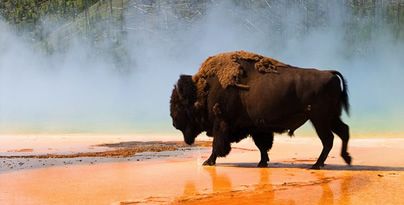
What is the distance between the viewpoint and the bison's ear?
1074 cm

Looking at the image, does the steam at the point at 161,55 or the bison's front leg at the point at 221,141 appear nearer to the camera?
the bison's front leg at the point at 221,141

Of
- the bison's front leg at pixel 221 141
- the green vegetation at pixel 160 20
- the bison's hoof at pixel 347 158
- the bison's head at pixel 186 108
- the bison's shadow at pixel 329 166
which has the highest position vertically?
the green vegetation at pixel 160 20

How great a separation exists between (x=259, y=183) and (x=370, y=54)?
55.1m

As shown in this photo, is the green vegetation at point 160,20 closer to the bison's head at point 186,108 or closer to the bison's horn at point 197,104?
the bison's head at point 186,108

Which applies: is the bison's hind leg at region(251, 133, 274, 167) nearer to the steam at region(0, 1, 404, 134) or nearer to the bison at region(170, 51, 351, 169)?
the bison at region(170, 51, 351, 169)

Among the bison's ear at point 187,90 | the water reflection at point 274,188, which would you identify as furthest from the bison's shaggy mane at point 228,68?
the water reflection at point 274,188

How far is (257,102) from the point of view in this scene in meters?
10.1

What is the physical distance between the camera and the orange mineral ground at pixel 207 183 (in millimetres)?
6578

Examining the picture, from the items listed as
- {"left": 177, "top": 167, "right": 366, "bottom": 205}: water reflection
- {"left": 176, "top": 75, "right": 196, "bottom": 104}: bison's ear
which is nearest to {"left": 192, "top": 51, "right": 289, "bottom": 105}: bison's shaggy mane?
{"left": 176, "top": 75, "right": 196, "bottom": 104}: bison's ear

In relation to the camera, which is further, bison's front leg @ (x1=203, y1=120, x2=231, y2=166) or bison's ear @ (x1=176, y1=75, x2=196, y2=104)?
bison's ear @ (x1=176, y1=75, x2=196, y2=104)

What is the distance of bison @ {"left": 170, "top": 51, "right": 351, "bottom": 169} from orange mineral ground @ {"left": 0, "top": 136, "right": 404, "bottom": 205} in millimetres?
597

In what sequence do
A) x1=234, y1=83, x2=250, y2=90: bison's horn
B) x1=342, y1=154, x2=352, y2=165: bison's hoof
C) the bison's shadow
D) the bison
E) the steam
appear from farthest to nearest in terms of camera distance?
the steam → x1=234, y1=83, x2=250, y2=90: bison's horn → x1=342, y1=154, x2=352, y2=165: bison's hoof → the bison → the bison's shadow

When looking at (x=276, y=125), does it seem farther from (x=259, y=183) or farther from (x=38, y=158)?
(x=38, y=158)

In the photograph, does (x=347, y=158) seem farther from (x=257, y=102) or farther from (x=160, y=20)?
(x=160, y=20)
